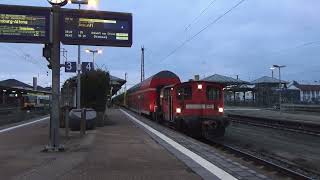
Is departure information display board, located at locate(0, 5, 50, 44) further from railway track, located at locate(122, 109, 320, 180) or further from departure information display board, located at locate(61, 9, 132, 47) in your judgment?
railway track, located at locate(122, 109, 320, 180)

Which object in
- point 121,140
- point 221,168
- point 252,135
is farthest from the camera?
point 252,135

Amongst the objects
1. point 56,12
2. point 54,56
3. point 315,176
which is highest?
point 56,12

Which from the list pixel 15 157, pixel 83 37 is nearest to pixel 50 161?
pixel 15 157

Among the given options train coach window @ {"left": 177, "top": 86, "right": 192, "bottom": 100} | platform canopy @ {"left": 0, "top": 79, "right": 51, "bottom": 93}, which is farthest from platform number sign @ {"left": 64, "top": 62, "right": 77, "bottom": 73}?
platform canopy @ {"left": 0, "top": 79, "right": 51, "bottom": 93}

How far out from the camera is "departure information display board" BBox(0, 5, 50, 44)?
52.3 ft

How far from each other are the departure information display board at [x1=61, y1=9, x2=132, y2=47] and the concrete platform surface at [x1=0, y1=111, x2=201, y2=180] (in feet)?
10.7

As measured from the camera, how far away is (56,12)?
51.5 ft

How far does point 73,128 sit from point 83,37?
9289mm

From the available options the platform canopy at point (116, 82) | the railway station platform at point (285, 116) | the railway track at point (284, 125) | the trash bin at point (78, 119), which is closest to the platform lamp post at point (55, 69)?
the trash bin at point (78, 119)

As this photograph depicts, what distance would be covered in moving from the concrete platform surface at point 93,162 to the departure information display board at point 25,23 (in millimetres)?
3247

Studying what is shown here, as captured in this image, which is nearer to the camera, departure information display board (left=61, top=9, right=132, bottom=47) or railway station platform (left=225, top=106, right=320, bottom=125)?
departure information display board (left=61, top=9, right=132, bottom=47)

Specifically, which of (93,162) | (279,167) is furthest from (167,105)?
(93,162)

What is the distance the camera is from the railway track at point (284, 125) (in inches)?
1128

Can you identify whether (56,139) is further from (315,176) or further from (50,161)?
(315,176)
